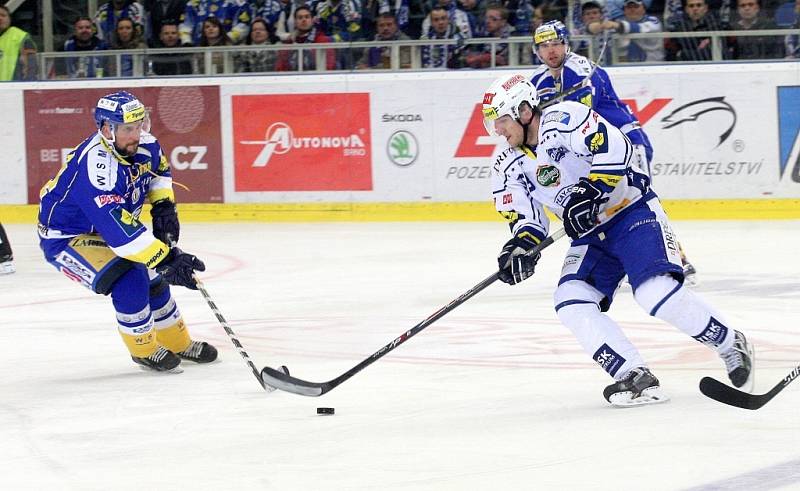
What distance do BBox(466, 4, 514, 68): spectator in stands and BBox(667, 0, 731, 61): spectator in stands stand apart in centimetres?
122

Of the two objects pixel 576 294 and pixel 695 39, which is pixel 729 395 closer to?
pixel 576 294

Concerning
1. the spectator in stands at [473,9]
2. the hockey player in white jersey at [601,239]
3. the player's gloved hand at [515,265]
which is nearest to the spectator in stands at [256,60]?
the spectator in stands at [473,9]

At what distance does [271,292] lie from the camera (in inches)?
287

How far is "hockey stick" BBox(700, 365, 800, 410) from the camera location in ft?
13.0

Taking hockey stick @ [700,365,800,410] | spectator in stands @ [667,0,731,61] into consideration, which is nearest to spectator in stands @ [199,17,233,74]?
spectator in stands @ [667,0,731,61]

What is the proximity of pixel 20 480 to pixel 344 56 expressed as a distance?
7.16 m

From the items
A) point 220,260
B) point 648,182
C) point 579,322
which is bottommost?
point 220,260

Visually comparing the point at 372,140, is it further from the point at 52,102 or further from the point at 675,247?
the point at 675,247

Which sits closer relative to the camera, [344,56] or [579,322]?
[579,322]

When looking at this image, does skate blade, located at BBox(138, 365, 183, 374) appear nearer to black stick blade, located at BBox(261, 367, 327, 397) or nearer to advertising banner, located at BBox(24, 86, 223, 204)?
black stick blade, located at BBox(261, 367, 327, 397)

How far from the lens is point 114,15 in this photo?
11602 millimetres

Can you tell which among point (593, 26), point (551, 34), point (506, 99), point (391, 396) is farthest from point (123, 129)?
point (593, 26)

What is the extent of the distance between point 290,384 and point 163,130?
659cm

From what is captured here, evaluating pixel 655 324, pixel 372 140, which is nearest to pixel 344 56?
pixel 372 140
